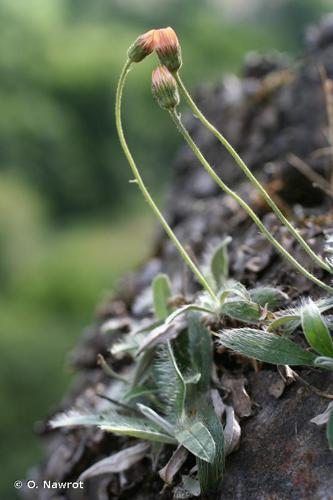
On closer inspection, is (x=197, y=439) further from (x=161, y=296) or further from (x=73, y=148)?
(x=73, y=148)

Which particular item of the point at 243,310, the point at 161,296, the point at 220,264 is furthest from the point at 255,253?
the point at 243,310

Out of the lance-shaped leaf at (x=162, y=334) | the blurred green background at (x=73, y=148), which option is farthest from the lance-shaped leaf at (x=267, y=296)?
the blurred green background at (x=73, y=148)

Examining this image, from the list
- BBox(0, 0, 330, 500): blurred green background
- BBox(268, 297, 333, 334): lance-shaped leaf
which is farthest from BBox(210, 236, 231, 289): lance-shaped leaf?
BBox(0, 0, 330, 500): blurred green background

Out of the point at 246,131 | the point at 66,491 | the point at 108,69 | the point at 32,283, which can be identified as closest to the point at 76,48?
the point at 108,69

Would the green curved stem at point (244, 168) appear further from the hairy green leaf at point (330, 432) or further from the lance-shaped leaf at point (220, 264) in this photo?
the lance-shaped leaf at point (220, 264)

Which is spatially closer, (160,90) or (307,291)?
(160,90)

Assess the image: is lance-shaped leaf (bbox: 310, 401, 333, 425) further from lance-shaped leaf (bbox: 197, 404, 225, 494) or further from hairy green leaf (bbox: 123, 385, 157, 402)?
hairy green leaf (bbox: 123, 385, 157, 402)

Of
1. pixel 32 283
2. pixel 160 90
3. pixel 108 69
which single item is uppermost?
pixel 160 90

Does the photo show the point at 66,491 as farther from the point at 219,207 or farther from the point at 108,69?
the point at 108,69
